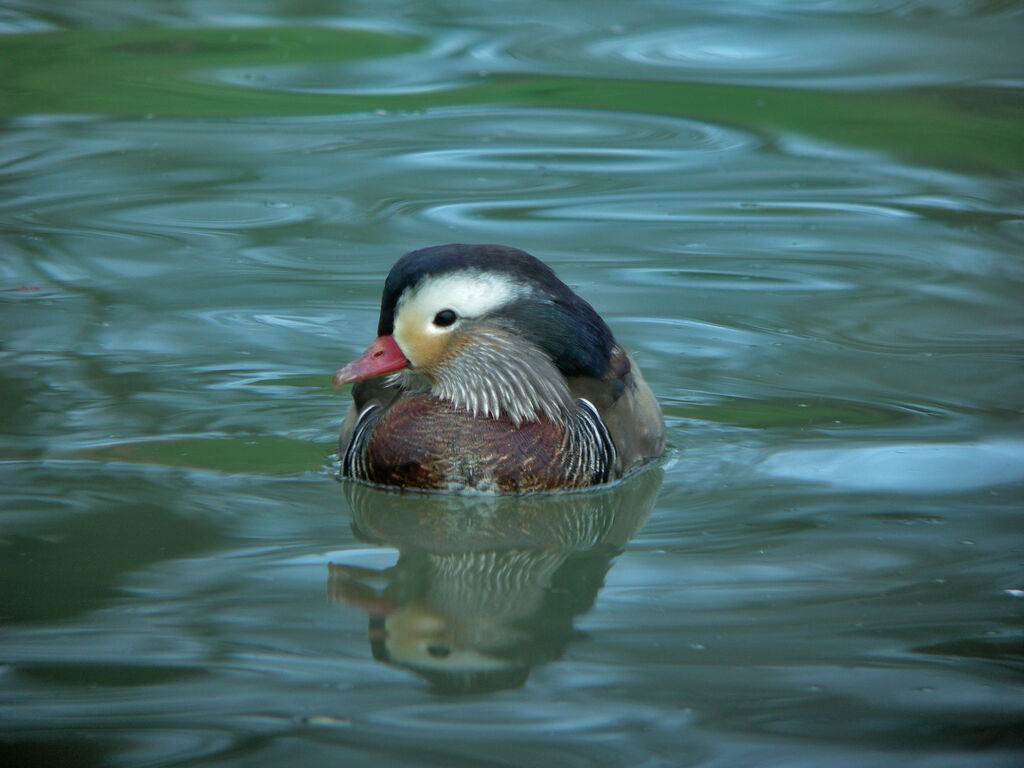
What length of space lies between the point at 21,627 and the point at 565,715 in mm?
1673

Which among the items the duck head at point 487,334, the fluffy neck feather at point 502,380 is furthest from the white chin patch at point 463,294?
the fluffy neck feather at point 502,380

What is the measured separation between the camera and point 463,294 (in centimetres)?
507

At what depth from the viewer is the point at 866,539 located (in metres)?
4.84

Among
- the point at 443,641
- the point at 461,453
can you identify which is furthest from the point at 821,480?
the point at 443,641

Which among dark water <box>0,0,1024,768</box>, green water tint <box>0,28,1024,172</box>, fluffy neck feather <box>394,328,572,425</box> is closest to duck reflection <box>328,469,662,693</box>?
dark water <box>0,0,1024,768</box>

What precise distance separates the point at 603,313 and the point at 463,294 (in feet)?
7.45

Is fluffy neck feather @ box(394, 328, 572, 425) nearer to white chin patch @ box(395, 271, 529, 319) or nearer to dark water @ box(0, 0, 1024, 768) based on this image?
white chin patch @ box(395, 271, 529, 319)

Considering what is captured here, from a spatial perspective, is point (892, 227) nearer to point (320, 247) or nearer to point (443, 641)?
point (320, 247)

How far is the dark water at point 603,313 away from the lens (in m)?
3.78

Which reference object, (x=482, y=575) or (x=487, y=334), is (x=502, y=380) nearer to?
(x=487, y=334)

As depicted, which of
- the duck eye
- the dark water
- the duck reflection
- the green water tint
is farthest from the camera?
the green water tint

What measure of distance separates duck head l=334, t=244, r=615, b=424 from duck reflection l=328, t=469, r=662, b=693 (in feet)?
1.29

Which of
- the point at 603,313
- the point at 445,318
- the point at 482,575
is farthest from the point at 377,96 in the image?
the point at 482,575

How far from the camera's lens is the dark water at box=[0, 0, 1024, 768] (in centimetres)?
378
